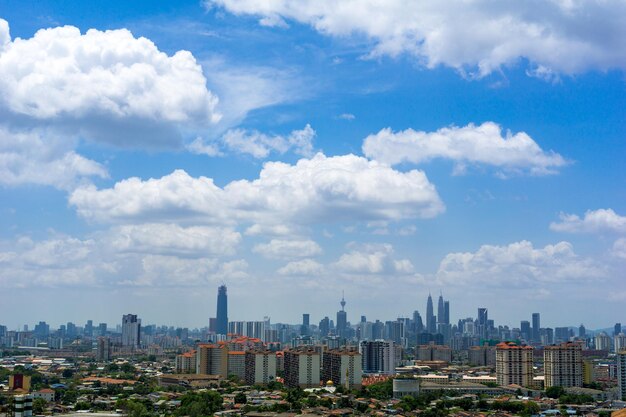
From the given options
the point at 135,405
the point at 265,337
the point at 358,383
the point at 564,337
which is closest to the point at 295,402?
the point at 135,405

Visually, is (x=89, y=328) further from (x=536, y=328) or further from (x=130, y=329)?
(x=536, y=328)

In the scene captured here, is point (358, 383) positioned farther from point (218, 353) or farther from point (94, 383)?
point (94, 383)

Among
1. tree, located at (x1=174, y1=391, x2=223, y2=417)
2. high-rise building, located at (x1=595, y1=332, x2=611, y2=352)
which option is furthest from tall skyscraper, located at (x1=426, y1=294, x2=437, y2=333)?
tree, located at (x1=174, y1=391, x2=223, y2=417)

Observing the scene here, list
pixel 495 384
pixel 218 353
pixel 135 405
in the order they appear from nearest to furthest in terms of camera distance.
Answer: pixel 135 405
pixel 495 384
pixel 218 353

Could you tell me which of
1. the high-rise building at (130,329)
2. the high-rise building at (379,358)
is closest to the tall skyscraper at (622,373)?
the high-rise building at (379,358)

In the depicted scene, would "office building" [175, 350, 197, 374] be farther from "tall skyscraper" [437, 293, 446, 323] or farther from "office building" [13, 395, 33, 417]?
"tall skyscraper" [437, 293, 446, 323]

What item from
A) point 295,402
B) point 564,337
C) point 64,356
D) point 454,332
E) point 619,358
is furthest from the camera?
point 454,332

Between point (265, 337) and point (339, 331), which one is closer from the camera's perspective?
point (265, 337)
